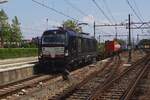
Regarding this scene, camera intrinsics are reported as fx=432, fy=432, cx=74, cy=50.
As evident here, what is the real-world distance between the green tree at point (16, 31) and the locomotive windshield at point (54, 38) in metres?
79.9

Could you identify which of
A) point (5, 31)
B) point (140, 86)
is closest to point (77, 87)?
point (140, 86)

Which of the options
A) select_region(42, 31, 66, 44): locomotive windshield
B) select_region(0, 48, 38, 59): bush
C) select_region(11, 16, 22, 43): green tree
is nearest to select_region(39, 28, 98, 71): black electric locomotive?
select_region(42, 31, 66, 44): locomotive windshield

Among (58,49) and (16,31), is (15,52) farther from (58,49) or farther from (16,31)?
(16,31)

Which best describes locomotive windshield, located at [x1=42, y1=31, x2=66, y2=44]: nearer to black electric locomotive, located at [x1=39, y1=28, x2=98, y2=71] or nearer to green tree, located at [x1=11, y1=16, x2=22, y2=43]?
black electric locomotive, located at [x1=39, y1=28, x2=98, y2=71]

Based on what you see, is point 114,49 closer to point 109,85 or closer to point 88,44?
point 88,44

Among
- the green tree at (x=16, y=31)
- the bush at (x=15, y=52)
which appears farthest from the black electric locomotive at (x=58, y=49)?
the green tree at (x=16, y=31)

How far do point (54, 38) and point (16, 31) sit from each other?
8285cm

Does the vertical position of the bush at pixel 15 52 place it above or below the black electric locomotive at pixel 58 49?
below

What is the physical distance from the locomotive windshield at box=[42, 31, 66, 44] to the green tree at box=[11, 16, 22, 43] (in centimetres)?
7989

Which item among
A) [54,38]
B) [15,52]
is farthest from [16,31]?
[54,38]

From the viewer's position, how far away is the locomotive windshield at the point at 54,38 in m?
30.5

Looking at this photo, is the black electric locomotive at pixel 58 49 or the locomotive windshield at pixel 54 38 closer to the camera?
the black electric locomotive at pixel 58 49

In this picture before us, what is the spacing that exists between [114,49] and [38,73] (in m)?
41.5

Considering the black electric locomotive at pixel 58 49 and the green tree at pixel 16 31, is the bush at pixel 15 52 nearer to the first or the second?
the black electric locomotive at pixel 58 49
